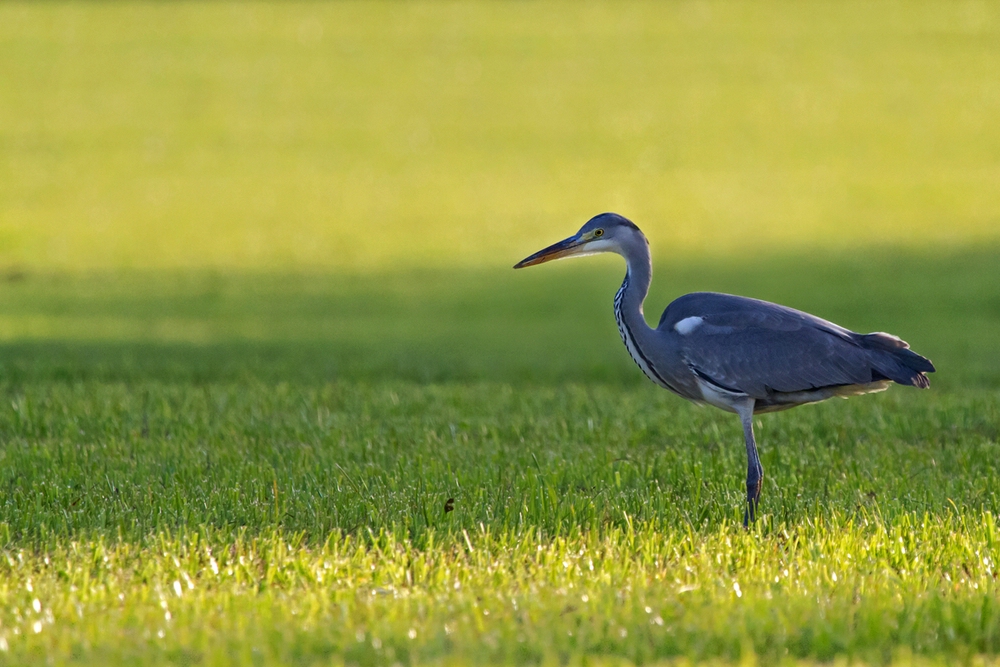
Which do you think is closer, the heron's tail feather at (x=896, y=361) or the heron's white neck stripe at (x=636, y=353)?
the heron's tail feather at (x=896, y=361)

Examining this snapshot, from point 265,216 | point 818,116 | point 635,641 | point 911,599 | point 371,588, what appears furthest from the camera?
point 818,116

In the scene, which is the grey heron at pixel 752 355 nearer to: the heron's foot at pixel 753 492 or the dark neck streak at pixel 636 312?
the dark neck streak at pixel 636 312

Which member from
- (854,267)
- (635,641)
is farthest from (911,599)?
(854,267)

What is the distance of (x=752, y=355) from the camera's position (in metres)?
7.78

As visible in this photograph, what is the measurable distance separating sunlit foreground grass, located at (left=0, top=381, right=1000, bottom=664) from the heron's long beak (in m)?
1.38

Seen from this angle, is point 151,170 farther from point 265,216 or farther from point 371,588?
point 371,588

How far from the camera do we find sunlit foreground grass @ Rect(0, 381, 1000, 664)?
4.91 meters

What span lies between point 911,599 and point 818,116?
28.4 metres

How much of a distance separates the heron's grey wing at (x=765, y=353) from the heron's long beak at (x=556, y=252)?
33.8 inches

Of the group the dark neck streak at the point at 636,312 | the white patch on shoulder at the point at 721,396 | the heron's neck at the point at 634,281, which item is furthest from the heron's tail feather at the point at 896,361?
the heron's neck at the point at 634,281

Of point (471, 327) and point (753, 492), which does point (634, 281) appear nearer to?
point (753, 492)

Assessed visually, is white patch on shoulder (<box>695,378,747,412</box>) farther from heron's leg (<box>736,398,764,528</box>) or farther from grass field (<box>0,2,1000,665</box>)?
grass field (<box>0,2,1000,665</box>)

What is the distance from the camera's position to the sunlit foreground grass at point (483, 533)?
16.1 ft

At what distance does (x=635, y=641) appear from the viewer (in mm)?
4832
